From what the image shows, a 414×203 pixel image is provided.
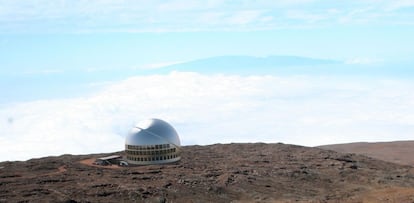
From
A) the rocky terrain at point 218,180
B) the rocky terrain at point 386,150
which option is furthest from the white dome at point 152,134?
the rocky terrain at point 386,150

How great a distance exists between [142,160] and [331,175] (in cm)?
1891

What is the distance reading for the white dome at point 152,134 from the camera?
164 ft

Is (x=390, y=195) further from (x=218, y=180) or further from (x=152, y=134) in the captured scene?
(x=152, y=134)

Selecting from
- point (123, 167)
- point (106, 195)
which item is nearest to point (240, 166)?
point (123, 167)

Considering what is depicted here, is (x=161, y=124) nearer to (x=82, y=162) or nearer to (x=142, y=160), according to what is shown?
(x=142, y=160)

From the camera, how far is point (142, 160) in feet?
166

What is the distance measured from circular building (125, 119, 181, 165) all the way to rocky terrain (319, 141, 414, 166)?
1456 inches

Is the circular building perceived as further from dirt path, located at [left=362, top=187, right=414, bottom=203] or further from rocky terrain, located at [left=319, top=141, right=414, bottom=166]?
rocky terrain, located at [left=319, top=141, right=414, bottom=166]

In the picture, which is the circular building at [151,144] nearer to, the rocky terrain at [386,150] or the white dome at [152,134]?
the white dome at [152,134]

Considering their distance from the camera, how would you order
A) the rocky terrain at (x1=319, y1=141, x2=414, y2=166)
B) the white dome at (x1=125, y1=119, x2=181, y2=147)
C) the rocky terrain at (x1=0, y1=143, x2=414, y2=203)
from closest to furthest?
the rocky terrain at (x1=0, y1=143, x2=414, y2=203) < the white dome at (x1=125, y1=119, x2=181, y2=147) < the rocky terrain at (x1=319, y1=141, x2=414, y2=166)

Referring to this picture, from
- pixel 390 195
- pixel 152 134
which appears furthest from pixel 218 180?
pixel 390 195

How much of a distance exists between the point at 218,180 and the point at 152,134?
1145 centimetres

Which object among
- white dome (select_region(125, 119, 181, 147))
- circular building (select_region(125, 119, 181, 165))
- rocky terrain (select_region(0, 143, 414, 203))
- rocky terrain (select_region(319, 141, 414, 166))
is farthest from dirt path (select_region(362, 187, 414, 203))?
rocky terrain (select_region(319, 141, 414, 166))

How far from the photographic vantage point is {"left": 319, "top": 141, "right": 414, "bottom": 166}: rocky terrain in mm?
74500
